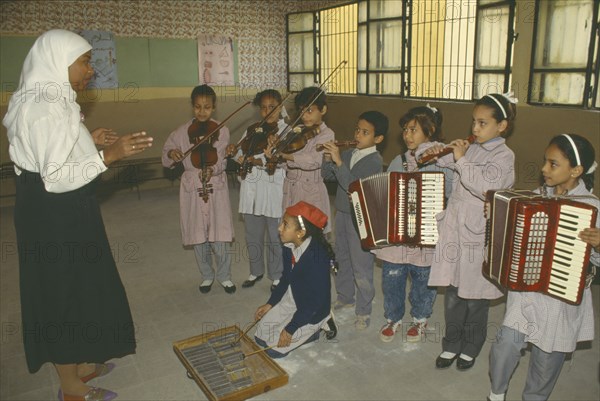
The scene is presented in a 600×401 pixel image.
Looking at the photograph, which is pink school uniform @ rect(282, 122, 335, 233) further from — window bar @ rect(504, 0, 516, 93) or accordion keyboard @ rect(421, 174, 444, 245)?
window bar @ rect(504, 0, 516, 93)

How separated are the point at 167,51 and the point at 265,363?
6.09 m

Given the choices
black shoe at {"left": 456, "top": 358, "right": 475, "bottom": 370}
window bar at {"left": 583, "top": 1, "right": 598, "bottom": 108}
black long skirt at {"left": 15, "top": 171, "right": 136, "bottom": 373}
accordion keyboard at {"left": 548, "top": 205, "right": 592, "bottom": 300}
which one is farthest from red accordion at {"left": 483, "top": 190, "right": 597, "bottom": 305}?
window bar at {"left": 583, "top": 1, "right": 598, "bottom": 108}

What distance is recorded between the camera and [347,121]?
24.8ft

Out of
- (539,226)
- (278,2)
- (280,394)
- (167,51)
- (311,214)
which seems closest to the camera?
(539,226)

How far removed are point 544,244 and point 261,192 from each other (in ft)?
7.02

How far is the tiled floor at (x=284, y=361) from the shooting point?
2.59m

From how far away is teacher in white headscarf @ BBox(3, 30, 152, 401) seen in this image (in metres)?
2.05

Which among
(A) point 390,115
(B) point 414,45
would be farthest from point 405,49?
(A) point 390,115

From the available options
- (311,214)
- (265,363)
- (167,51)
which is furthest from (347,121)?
(265,363)

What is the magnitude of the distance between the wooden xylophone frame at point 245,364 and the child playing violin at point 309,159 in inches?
39.2

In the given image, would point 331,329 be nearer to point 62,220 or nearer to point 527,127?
point 62,220

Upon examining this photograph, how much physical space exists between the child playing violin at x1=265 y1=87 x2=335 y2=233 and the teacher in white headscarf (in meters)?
1.35

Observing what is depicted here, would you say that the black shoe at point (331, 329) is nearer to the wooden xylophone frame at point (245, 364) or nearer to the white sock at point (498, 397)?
the wooden xylophone frame at point (245, 364)

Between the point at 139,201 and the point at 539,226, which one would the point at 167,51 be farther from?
the point at 539,226
